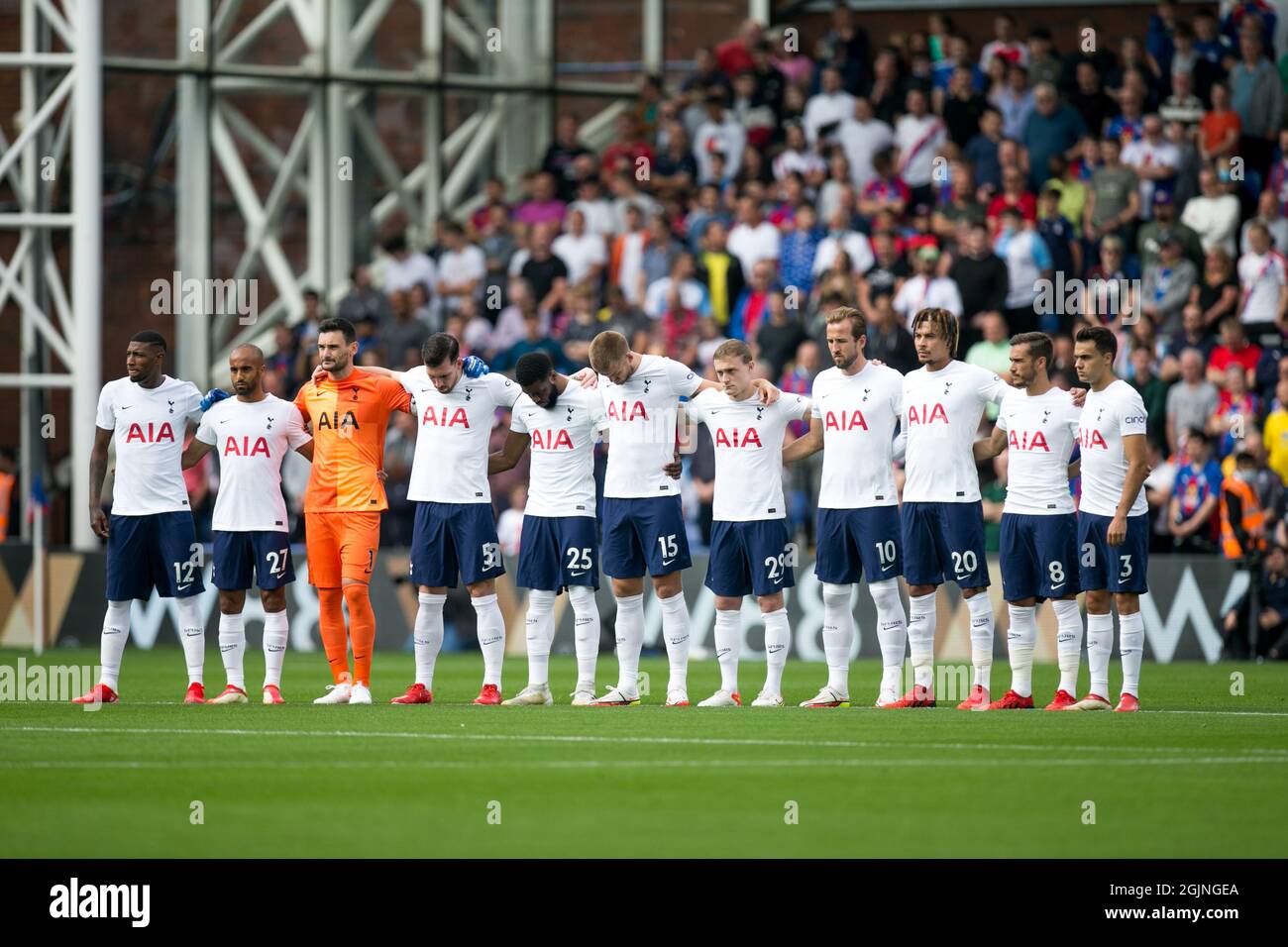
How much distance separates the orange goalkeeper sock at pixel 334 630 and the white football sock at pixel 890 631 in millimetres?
3795

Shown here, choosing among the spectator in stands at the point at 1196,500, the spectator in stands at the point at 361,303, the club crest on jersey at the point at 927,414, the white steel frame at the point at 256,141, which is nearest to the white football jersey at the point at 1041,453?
the club crest on jersey at the point at 927,414

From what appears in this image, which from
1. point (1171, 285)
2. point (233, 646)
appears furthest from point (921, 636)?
point (1171, 285)

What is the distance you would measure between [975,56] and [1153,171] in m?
6.85

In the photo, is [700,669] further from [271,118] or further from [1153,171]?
[271,118]

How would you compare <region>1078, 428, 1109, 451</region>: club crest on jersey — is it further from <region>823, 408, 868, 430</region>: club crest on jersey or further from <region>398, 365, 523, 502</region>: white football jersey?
<region>398, 365, 523, 502</region>: white football jersey

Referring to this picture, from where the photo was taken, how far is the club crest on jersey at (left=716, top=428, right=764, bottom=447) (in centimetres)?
1560

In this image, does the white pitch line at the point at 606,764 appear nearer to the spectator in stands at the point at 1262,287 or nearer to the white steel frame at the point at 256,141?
the spectator in stands at the point at 1262,287

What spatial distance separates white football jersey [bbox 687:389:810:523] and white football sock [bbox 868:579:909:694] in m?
0.89

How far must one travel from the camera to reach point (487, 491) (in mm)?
15695

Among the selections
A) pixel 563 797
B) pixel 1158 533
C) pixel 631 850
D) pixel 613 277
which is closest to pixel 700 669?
pixel 1158 533

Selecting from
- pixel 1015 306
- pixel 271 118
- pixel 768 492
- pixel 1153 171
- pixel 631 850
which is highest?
pixel 271 118

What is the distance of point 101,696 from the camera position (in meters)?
15.6

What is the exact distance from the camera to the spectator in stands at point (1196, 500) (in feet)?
71.4

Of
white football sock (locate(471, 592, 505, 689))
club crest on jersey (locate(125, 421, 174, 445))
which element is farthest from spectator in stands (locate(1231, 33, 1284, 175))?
Answer: club crest on jersey (locate(125, 421, 174, 445))
